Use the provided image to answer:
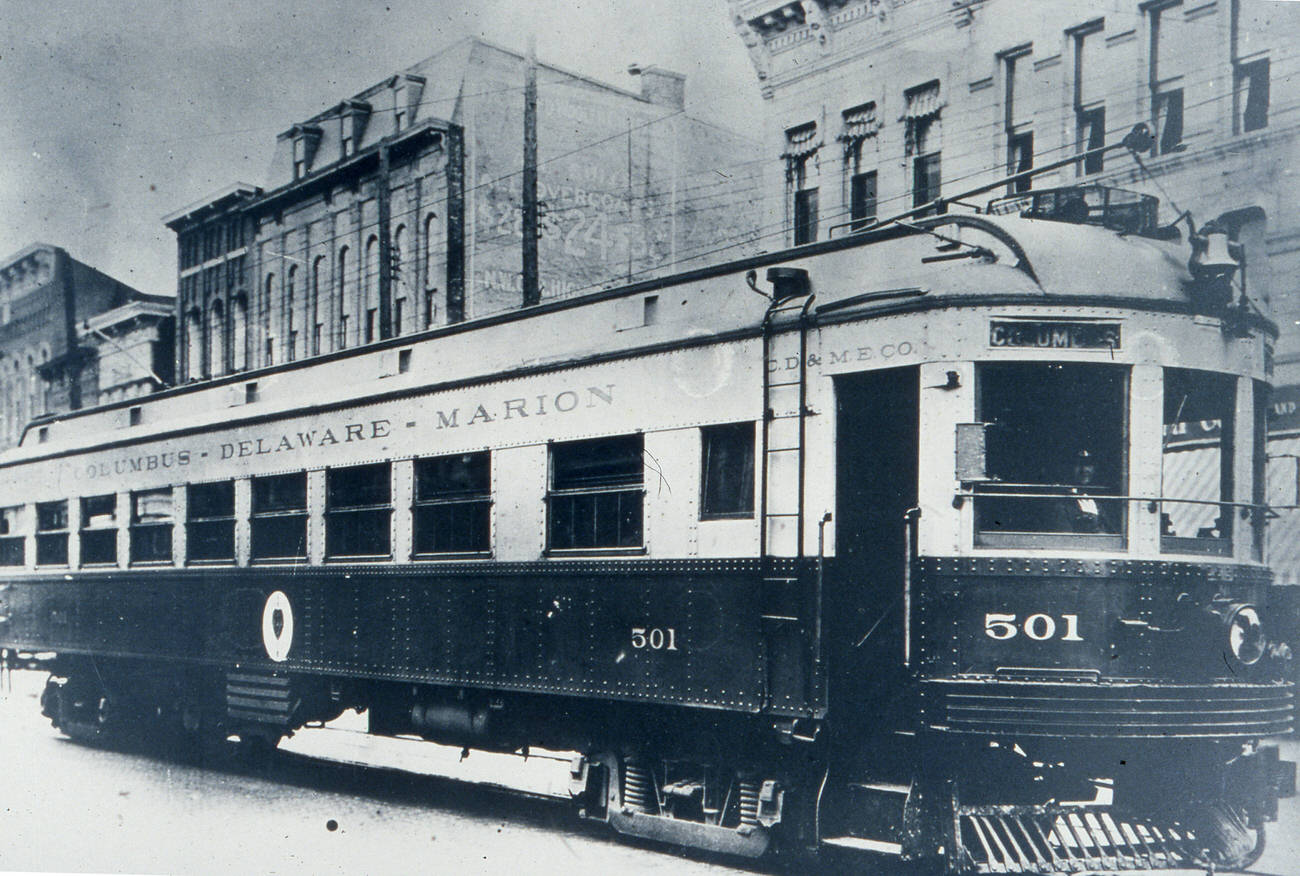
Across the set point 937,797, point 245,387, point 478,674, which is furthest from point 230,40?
point 937,797

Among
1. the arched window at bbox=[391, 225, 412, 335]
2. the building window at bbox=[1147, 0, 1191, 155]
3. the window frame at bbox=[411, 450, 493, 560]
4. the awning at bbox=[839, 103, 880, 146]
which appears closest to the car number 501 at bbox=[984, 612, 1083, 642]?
the window frame at bbox=[411, 450, 493, 560]

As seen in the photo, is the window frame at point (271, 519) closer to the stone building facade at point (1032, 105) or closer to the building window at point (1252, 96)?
the stone building facade at point (1032, 105)

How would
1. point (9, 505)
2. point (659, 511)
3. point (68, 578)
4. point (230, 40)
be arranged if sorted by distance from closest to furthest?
point (659, 511), point (230, 40), point (68, 578), point (9, 505)

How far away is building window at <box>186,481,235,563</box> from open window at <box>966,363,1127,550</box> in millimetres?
7483

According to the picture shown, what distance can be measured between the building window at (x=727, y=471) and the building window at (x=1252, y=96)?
701 centimetres

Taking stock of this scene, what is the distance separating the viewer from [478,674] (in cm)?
922

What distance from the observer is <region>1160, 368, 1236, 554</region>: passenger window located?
23.8ft

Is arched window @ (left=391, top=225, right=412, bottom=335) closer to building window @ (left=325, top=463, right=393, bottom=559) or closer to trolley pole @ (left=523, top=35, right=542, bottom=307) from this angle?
trolley pole @ (left=523, top=35, right=542, bottom=307)

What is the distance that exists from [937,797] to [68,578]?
10.6m

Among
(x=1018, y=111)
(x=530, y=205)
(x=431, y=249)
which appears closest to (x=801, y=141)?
(x=1018, y=111)

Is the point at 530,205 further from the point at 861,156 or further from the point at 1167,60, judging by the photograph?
the point at 1167,60

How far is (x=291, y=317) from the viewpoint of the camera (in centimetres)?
1789

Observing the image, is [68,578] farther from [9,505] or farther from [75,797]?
[75,797]

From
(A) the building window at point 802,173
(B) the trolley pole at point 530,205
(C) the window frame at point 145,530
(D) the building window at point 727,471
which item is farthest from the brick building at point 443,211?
(D) the building window at point 727,471
